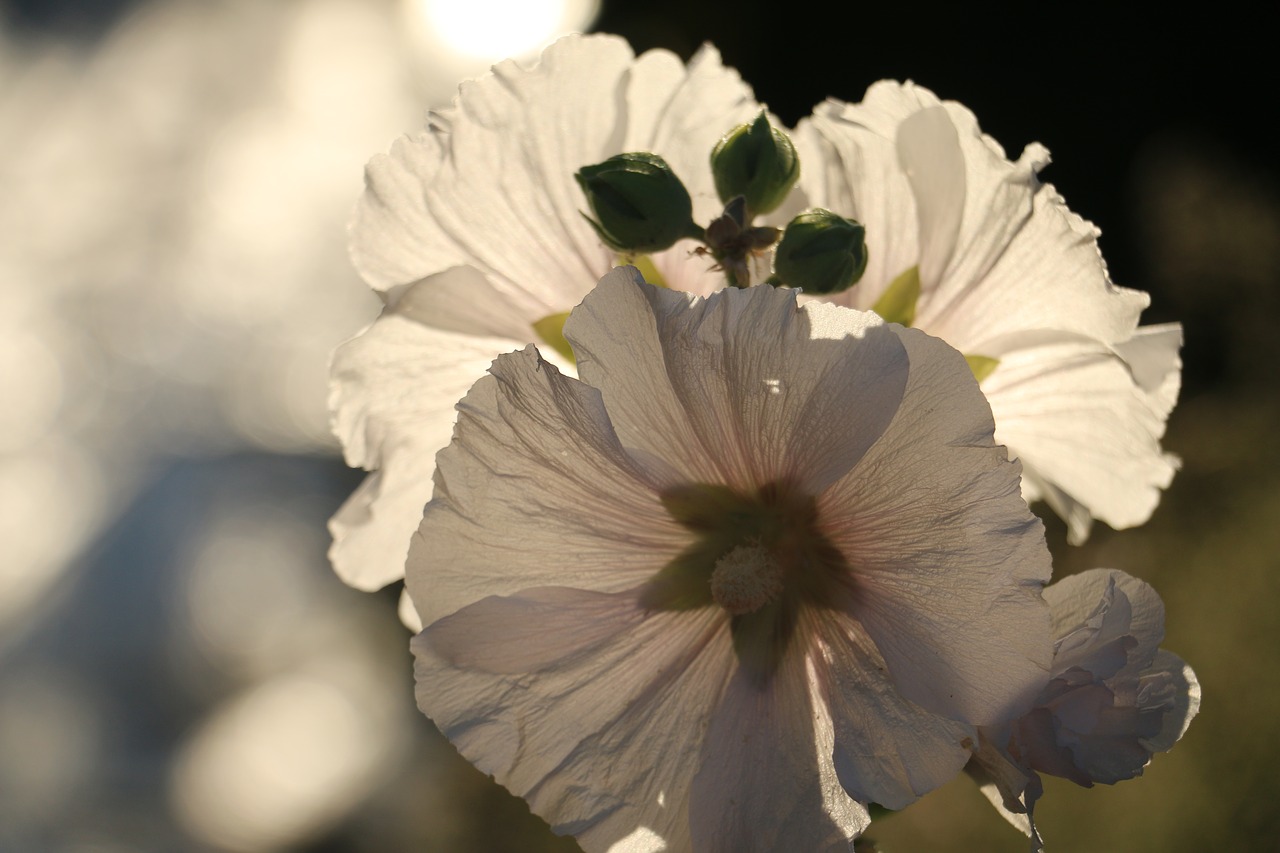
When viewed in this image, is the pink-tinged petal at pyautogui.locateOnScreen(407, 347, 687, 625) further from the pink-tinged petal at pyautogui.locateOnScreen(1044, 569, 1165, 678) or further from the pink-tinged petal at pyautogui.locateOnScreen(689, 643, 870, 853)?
the pink-tinged petal at pyautogui.locateOnScreen(1044, 569, 1165, 678)

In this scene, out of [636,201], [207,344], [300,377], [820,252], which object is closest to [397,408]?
[636,201]

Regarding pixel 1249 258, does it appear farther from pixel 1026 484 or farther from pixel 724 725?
pixel 724 725

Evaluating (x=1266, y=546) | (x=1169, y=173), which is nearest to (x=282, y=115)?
(x=1169, y=173)

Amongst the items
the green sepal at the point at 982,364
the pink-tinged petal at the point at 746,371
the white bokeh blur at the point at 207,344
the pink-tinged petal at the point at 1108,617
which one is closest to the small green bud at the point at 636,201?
the pink-tinged petal at the point at 746,371

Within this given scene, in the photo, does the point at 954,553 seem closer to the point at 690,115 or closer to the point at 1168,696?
the point at 1168,696

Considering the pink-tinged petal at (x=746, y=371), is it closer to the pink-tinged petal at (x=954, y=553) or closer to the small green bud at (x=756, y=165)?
the pink-tinged petal at (x=954, y=553)

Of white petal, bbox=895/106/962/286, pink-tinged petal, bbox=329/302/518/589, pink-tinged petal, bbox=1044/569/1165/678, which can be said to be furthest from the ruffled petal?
pink-tinged petal, bbox=329/302/518/589
